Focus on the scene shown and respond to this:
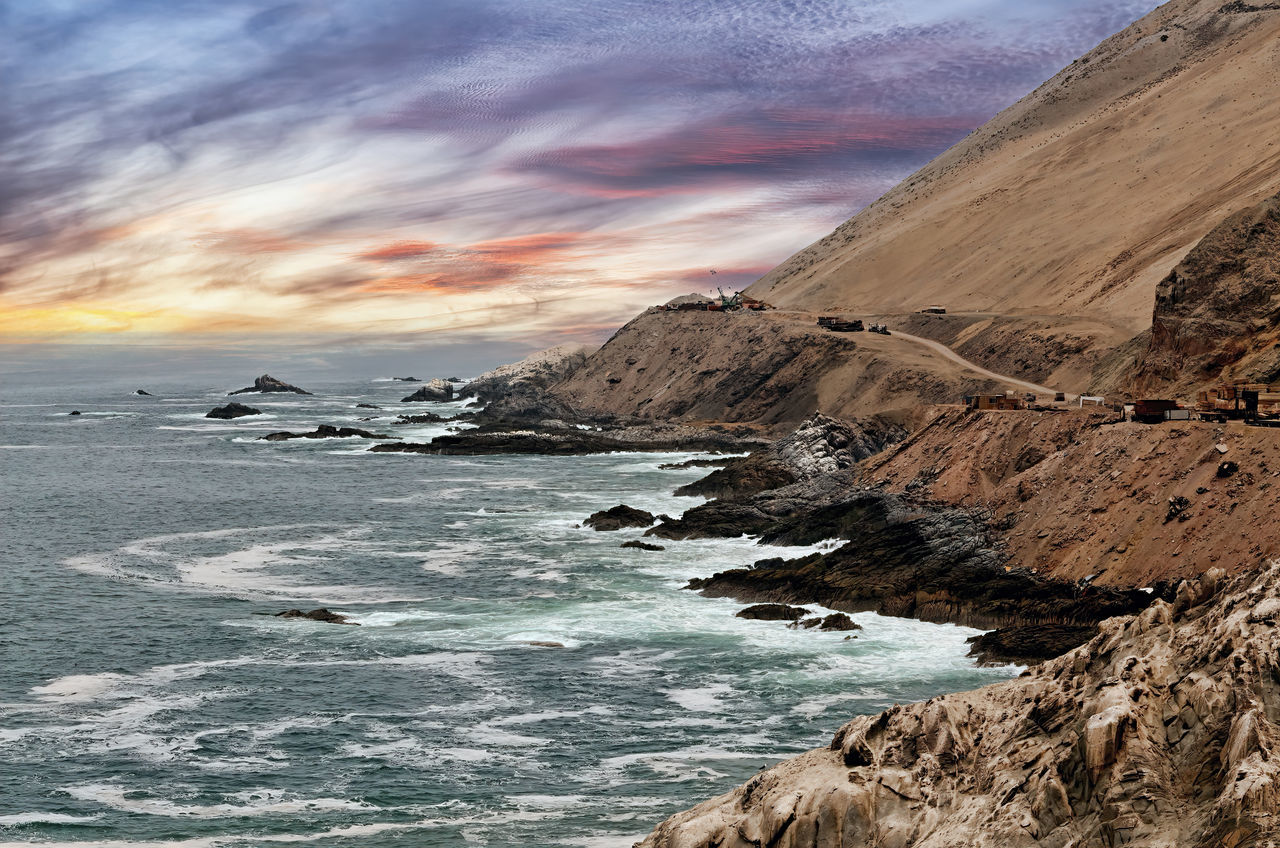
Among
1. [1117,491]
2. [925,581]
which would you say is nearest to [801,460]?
[925,581]

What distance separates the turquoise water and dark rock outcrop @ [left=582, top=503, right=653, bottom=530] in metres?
1.96

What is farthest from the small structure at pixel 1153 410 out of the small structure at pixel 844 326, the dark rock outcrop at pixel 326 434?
the dark rock outcrop at pixel 326 434

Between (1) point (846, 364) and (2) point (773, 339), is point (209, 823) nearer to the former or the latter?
(1) point (846, 364)

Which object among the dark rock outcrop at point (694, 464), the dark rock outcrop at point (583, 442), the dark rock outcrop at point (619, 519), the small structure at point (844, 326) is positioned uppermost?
the small structure at point (844, 326)

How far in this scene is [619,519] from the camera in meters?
75.1

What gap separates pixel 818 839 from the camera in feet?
55.8

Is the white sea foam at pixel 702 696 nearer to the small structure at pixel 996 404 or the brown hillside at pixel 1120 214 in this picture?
the small structure at pixel 996 404

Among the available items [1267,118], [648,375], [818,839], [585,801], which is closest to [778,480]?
[585,801]

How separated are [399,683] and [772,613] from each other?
16.6 meters

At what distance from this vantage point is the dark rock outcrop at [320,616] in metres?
49.8

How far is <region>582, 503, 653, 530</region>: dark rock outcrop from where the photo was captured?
74.4 meters

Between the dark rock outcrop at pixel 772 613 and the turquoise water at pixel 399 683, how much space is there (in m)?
1.16

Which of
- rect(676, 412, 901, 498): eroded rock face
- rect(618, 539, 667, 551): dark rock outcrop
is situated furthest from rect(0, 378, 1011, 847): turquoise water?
rect(676, 412, 901, 498): eroded rock face

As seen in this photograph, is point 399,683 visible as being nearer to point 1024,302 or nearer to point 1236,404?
point 1236,404
